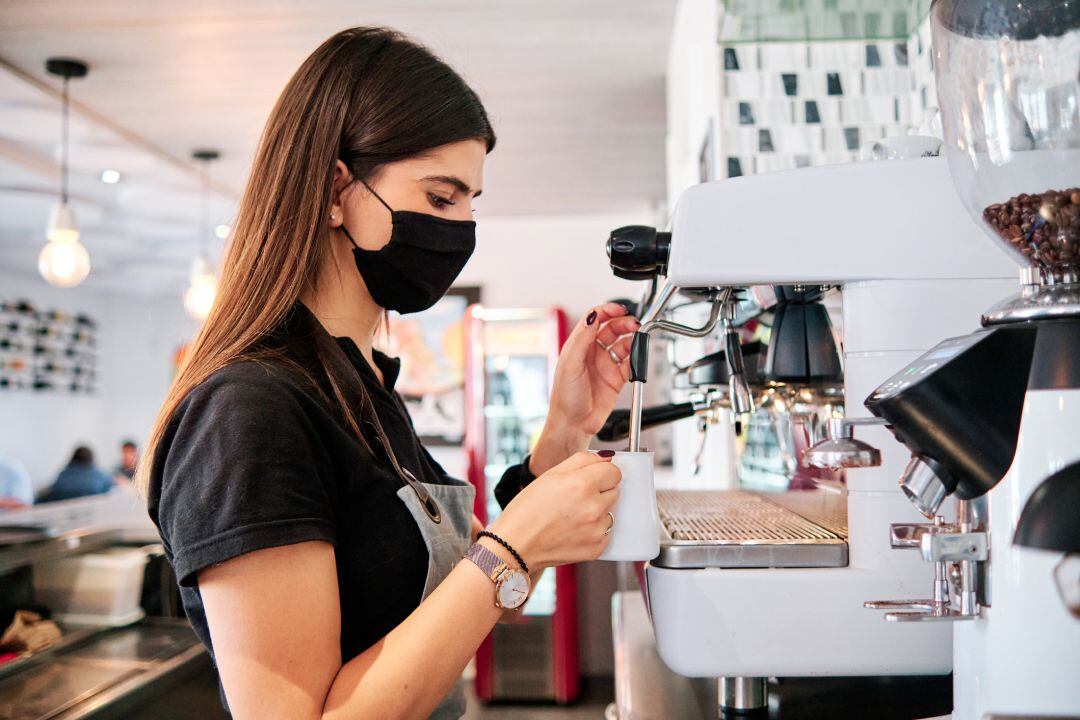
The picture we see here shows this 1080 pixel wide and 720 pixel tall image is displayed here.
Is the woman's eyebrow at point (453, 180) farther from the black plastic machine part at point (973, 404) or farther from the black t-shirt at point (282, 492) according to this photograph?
the black plastic machine part at point (973, 404)

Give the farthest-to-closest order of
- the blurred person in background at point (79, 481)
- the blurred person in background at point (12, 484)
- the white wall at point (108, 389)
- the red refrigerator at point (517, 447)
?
1. the white wall at point (108, 389)
2. the blurred person in background at point (79, 481)
3. the blurred person in background at point (12, 484)
4. the red refrigerator at point (517, 447)

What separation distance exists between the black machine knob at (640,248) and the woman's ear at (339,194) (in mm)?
319

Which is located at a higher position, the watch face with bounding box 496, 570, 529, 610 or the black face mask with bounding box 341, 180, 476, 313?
the black face mask with bounding box 341, 180, 476, 313

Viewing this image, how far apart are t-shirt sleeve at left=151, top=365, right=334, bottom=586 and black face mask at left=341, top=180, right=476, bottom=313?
26 cm

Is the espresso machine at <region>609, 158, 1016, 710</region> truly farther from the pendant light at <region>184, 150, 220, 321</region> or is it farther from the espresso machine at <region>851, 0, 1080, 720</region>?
the pendant light at <region>184, 150, 220, 321</region>

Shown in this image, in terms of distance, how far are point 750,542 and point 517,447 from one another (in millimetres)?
4296

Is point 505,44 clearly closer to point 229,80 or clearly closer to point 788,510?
point 229,80

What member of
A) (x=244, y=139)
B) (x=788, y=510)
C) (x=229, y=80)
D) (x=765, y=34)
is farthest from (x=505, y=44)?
(x=788, y=510)

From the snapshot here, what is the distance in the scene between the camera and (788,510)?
1237 millimetres

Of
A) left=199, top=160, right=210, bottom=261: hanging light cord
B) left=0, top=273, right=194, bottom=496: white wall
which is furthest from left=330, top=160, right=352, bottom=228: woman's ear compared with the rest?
left=0, top=273, right=194, bottom=496: white wall

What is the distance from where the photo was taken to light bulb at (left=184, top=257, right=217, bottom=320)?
4.40 meters

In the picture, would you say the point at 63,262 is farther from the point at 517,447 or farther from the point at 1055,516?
the point at 1055,516

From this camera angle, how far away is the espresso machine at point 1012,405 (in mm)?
583

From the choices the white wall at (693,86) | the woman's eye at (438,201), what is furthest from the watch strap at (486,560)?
the white wall at (693,86)
